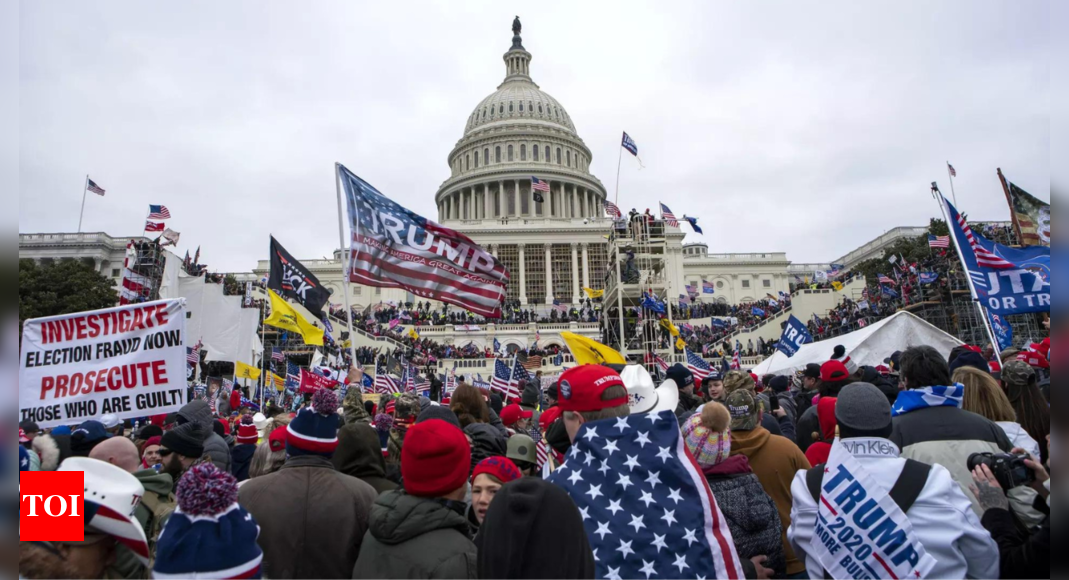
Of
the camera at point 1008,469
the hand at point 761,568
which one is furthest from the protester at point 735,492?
the camera at point 1008,469

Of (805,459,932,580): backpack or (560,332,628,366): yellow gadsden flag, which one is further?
(560,332,628,366): yellow gadsden flag

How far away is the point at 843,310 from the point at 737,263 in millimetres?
42998

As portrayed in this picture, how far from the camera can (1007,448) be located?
12.3 feet

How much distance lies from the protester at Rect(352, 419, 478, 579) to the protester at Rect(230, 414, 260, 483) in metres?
3.48

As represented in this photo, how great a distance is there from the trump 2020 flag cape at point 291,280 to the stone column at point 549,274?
55156mm

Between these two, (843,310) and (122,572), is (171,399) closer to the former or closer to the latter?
(122,572)

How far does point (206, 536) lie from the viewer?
228cm

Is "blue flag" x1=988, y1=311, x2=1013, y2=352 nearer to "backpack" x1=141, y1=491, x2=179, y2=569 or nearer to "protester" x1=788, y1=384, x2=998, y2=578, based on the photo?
"protester" x1=788, y1=384, x2=998, y2=578

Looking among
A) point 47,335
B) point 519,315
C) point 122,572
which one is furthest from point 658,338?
point 122,572

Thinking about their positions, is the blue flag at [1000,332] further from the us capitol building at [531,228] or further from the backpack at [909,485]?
the us capitol building at [531,228]

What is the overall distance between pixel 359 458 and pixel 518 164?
82744mm

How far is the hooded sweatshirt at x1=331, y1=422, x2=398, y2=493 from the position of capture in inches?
166

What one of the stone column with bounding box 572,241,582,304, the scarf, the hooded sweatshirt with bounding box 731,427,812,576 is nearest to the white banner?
the hooded sweatshirt with bounding box 731,427,812,576

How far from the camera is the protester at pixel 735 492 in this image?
3.57 meters
